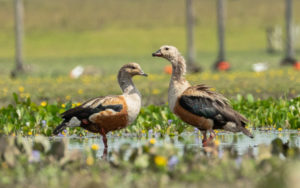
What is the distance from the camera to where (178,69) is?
1119cm

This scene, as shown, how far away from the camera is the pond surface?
11.3 m

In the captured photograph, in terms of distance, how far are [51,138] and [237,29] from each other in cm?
8539

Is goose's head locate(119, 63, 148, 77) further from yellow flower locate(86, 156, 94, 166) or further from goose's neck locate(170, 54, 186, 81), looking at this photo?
yellow flower locate(86, 156, 94, 166)

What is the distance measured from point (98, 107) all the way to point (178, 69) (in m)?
1.46

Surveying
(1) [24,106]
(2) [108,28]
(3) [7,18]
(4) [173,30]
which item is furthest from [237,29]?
(1) [24,106]

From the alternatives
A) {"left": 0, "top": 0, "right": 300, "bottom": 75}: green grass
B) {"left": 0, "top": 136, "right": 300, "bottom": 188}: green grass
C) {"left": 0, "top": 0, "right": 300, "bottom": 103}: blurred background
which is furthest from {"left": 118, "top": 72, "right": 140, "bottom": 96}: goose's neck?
{"left": 0, "top": 0, "right": 300, "bottom": 75}: green grass

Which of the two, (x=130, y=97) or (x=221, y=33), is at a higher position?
(x=221, y=33)

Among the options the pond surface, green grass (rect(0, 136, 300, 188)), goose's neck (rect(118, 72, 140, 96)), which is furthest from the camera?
the pond surface

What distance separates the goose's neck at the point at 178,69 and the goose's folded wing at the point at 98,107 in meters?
0.99

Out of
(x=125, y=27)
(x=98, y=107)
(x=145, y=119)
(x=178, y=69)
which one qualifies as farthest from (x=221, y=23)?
(x=125, y=27)

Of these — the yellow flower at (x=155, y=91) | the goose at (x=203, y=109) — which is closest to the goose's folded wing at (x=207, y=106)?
the goose at (x=203, y=109)

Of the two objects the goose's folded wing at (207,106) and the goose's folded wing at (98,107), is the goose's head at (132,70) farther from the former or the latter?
the goose's folded wing at (207,106)

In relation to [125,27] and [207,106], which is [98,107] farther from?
[125,27]

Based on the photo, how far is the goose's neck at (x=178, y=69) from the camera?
11.1 m
